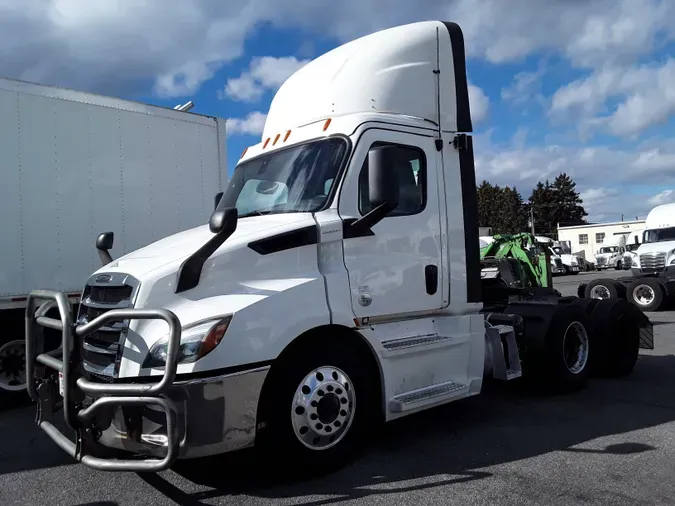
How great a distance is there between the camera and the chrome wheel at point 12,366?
22.4 ft

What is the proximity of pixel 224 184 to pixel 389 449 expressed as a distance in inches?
200

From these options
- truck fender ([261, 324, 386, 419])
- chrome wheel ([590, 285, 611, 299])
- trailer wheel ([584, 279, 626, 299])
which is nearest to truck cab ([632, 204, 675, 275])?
trailer wheel ([584, 279, 626, 299])

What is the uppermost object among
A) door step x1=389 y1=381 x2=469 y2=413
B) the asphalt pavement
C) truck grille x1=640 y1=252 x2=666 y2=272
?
truck grille x1=640 y1=252 x2=666 y2=272

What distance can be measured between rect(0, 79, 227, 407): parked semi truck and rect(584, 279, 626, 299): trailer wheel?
11.8m

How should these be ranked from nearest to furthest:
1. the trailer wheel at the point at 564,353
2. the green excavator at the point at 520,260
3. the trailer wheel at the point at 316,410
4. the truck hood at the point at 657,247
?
the trailer wheel at the point at 316,410
the trailer wheel at the point at 564,353
the green excavator at the point at 520,260
the truck hood at the point at 657,247

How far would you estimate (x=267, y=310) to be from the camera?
13.2ft

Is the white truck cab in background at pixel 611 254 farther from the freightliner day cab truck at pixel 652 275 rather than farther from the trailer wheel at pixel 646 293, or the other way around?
the trailer wheel at pixel 646 293

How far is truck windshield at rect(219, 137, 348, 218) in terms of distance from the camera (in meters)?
4.75

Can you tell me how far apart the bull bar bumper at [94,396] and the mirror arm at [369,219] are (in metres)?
1.68

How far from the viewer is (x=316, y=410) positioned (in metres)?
4.25

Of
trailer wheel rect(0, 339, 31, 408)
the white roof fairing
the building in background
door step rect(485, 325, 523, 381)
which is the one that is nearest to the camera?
the white roof fairing

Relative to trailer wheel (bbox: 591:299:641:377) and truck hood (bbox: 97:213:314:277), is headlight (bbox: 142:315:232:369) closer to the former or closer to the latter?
truck hood (bbox: 97:213:314:277)

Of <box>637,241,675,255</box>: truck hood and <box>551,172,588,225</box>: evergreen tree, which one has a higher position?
<box>551,172,588,225</box>: evergreen tree

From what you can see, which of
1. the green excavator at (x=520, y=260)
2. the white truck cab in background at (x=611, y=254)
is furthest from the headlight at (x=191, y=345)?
the white truck cab in background at (x=611, y=254)
